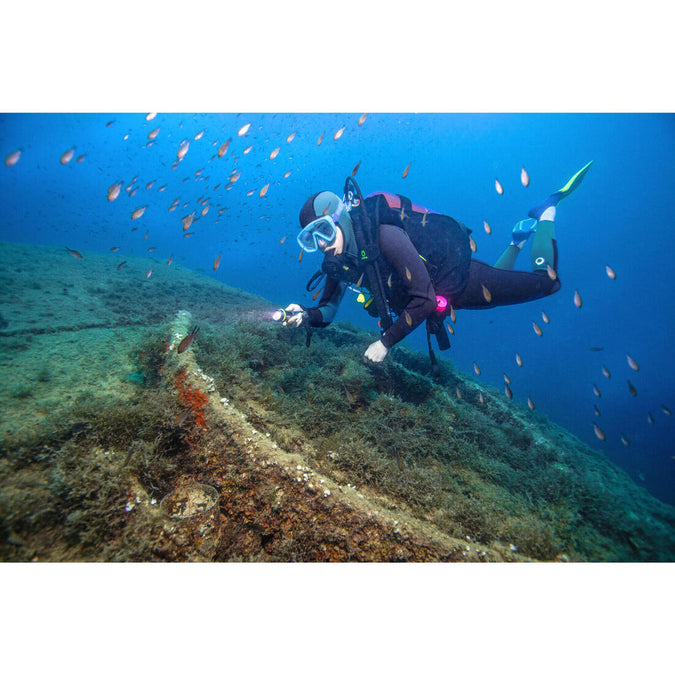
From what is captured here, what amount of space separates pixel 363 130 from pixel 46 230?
239 ft

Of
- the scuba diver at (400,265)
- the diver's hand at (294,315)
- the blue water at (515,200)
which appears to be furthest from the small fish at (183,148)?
the blue water at (515,200)

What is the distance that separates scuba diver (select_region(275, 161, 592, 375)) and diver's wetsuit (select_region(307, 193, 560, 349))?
1cm

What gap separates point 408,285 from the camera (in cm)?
367

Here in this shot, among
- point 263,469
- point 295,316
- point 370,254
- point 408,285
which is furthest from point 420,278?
point 263,469

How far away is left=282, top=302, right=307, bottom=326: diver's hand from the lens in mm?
4352

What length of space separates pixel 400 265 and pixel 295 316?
6.08 ft

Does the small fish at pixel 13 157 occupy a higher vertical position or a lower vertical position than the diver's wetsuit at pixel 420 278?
lower

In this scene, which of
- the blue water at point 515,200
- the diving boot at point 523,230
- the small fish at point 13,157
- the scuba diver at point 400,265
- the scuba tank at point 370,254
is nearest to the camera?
the scuba diver at point 400,265

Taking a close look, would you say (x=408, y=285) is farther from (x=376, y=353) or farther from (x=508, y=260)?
(x=508, y=260)

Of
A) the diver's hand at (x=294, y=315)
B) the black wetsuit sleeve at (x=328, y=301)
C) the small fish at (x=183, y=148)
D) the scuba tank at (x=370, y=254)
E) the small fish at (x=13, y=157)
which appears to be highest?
the small fish at (x=183, y=148)

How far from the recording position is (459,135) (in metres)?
58.7

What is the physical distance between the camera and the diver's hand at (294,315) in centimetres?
435

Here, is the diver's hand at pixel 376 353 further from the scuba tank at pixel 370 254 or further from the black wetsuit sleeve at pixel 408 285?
the scuba tank at pixel 370 254

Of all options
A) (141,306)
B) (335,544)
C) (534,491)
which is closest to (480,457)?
Answer: (534,491)
